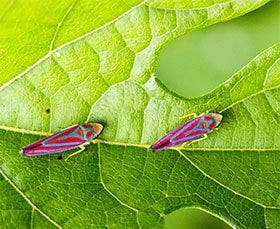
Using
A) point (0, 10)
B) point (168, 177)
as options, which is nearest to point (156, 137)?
point (168, 177)

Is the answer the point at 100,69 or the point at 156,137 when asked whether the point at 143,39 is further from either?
the point at 156,137

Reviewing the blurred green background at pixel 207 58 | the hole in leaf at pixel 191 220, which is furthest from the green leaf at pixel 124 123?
the hole in leaf at pixel 191 220

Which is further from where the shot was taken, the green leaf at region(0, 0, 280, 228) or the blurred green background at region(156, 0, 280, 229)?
the blurred green background at region(156, 0, 280, 229)

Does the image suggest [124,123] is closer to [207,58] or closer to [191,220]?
[207,58]

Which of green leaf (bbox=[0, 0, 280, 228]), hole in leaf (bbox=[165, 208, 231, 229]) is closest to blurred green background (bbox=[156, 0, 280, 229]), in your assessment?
hole in leaf (bbox=[165, 208, 231, 229])

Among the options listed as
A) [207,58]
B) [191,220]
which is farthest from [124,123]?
[191,220]

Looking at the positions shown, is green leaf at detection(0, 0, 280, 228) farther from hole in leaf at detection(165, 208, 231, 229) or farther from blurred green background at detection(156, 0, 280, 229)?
hole in leaf at detection(165, 208, 231, 229)
